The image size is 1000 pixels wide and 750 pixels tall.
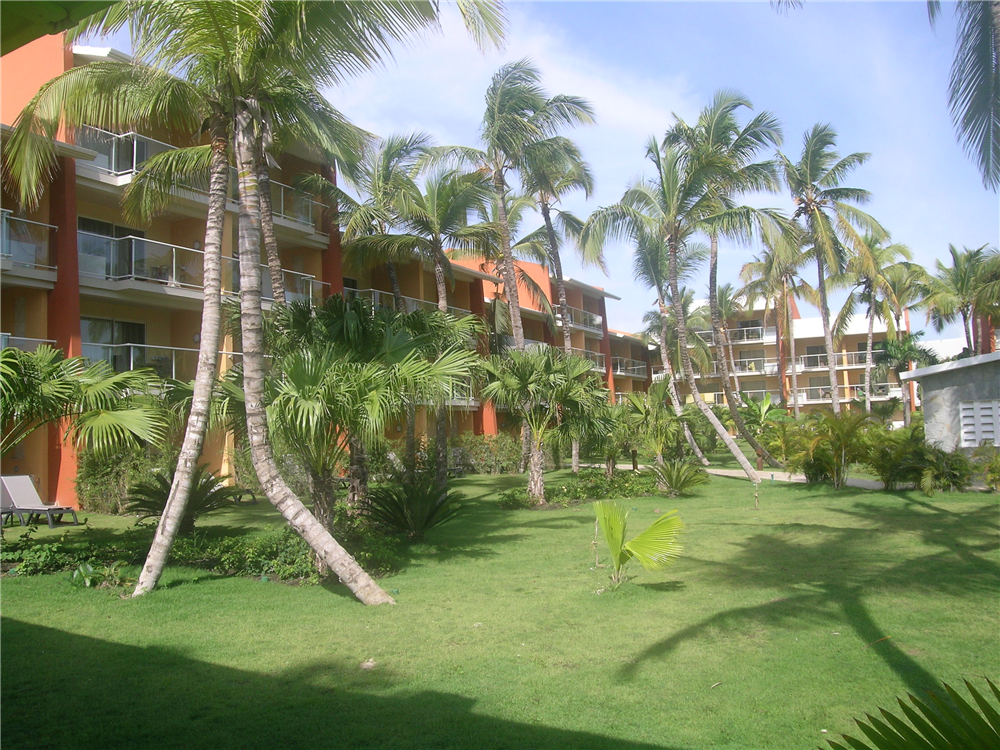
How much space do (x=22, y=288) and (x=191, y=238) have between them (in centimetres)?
483

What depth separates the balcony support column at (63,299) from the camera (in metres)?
15.5

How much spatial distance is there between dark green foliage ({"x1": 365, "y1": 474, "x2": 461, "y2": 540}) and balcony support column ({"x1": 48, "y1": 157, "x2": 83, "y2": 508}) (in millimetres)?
8495

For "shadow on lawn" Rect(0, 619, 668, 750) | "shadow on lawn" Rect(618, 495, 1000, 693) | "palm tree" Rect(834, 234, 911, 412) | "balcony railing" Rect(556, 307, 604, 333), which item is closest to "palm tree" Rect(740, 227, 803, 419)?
"palm tree" Rect(834, 234, 911, 412)

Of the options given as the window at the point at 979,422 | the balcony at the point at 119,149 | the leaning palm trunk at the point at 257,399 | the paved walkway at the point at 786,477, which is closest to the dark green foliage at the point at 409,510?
the leaning palm trunk at the point at 257,399

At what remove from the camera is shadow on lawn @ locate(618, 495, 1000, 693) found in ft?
19.9

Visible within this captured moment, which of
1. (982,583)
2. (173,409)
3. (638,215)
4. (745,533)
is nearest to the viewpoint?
(982,583)

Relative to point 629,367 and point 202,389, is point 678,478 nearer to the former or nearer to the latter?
point 202,389

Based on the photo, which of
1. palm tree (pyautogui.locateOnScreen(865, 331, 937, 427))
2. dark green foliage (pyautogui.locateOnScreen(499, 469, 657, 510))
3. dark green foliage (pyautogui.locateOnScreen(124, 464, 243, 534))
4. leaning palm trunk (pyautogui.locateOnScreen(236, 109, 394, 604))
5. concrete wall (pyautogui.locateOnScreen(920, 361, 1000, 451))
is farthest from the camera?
palm tree (pyautogui.locateOnScreen(865, 331, 937, 427))

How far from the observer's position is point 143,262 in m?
17.1

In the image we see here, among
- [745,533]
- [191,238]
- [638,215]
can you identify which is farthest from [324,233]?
[745,533]

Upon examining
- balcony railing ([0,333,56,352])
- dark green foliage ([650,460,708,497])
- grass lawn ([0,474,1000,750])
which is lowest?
grass lawn ([0,474,1000,750])

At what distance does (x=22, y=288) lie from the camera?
51.3 feet

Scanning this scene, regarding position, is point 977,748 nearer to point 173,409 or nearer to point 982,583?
point 982,583

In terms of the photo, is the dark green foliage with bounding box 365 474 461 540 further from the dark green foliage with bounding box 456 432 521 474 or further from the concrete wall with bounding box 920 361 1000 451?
the dark green foliage with bounding box 456 432 521 474
